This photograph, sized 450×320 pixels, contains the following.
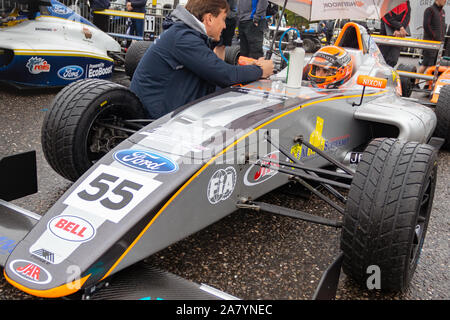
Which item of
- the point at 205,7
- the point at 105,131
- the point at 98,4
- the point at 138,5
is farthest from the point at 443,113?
the point at 138,5

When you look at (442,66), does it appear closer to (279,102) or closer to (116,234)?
(279,102)

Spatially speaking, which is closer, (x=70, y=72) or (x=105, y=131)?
(x=105, y=131)

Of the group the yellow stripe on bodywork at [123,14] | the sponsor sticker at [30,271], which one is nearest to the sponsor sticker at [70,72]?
the yellow stripe on bodywork at [123,14]

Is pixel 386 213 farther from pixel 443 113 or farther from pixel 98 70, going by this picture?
pixel 98 70

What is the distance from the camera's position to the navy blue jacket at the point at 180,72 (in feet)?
9.48

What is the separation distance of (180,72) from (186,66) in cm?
8

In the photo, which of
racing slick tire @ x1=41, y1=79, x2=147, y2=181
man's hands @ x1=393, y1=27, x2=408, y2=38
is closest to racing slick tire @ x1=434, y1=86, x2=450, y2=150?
man's hands @ x1=393, y1=27, x2=408, y2=38

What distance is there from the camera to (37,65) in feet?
19.0

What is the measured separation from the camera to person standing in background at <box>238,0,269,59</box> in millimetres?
6539

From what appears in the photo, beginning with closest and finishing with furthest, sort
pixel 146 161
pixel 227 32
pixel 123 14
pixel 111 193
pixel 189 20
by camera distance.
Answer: pixel 111 193, pixel 146 161, pixel 189 20, pixel 227 32, pixel 123 14

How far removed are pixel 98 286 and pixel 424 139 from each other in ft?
8.88

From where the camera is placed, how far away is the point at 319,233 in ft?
9.43

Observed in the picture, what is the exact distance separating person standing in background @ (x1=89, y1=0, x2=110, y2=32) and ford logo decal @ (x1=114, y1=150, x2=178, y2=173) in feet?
21.5
